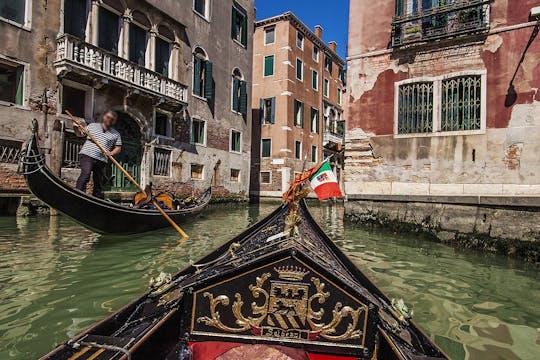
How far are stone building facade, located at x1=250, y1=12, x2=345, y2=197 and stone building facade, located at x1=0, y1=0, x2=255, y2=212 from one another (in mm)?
3169

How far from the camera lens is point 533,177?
542 cm

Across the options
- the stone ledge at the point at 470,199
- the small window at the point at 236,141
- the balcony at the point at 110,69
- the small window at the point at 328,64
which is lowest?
the stone ledge at the point at 470,199

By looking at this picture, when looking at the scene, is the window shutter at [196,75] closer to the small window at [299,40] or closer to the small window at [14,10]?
the small window at [14,10]

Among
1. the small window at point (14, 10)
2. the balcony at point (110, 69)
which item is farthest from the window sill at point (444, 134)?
the small window at point (14, 10)

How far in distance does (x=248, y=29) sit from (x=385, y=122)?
8.74m

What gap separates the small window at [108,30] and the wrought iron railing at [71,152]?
7.85 feet

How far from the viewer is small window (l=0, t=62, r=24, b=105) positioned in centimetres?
675

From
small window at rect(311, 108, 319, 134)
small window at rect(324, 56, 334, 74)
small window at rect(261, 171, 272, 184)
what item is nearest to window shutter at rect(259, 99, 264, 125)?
small window at rect(261, 171, 272, 184)

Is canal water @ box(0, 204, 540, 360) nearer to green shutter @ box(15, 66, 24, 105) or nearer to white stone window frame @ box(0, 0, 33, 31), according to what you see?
green shutter @ box(15, 66, 24, 105)

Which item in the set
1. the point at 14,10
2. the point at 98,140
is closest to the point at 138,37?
the point at 14,10

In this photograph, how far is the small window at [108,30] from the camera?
8.27 metres

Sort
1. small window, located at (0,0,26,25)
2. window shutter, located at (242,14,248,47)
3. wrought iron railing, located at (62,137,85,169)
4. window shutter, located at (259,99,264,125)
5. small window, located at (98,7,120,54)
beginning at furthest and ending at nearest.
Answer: window shutter, located at (259,99,264,125), window shutter, located at (242,14,248,47), small window, located at (98,7,120,54), wrought iron railing, located at (62,137,85,169), small window, located at (0,0,26,25)

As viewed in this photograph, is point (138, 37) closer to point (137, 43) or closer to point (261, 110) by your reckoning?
point (137, 43)

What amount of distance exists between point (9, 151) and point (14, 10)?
265cm
